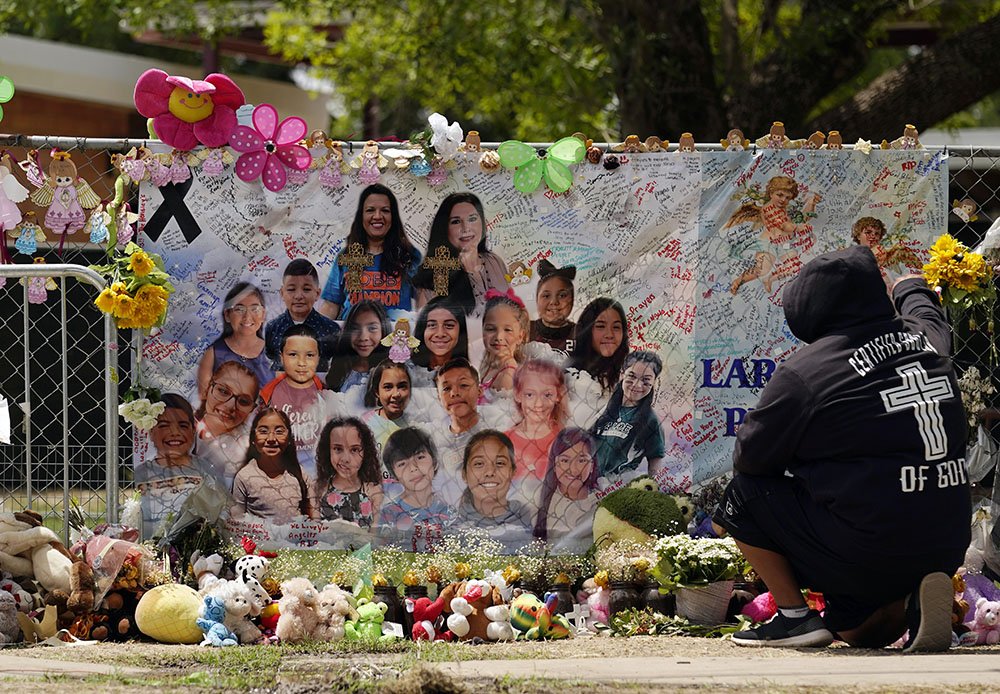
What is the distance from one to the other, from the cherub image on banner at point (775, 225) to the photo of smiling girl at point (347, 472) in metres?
2.10

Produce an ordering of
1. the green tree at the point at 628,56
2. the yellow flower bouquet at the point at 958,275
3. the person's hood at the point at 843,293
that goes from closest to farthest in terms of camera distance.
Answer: the person's hood at the point at 843,293 < the yellow flower bouquet at the point at 958,275 < the green tree at the point at 628,56

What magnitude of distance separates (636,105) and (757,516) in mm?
6027

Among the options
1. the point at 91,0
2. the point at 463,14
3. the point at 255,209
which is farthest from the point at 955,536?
the point at 91,0

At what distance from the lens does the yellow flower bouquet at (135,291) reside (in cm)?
543

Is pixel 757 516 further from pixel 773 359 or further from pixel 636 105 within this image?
pixel 636 105

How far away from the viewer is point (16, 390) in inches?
248

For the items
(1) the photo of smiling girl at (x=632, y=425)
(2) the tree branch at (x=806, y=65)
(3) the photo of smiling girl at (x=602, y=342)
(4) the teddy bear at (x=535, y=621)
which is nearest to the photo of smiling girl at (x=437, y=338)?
(3) the photo of smiling girl at (x=602, y=342)

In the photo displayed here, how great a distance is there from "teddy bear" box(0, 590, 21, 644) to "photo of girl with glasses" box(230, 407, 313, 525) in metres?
1.17

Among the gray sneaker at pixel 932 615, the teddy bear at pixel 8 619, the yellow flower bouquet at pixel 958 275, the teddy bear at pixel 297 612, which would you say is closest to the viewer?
the gray sneaker at pixel 932 615

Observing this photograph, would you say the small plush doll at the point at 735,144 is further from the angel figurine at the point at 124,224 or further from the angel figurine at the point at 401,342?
the angel figurine at the point at 124,224

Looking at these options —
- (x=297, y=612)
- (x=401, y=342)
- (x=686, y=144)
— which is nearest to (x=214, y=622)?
(x=297, y=612)

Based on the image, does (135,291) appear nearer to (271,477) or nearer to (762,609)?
(271,477)

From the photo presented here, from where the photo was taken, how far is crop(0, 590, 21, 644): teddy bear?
4.89m

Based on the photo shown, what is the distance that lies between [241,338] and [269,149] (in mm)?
1003
